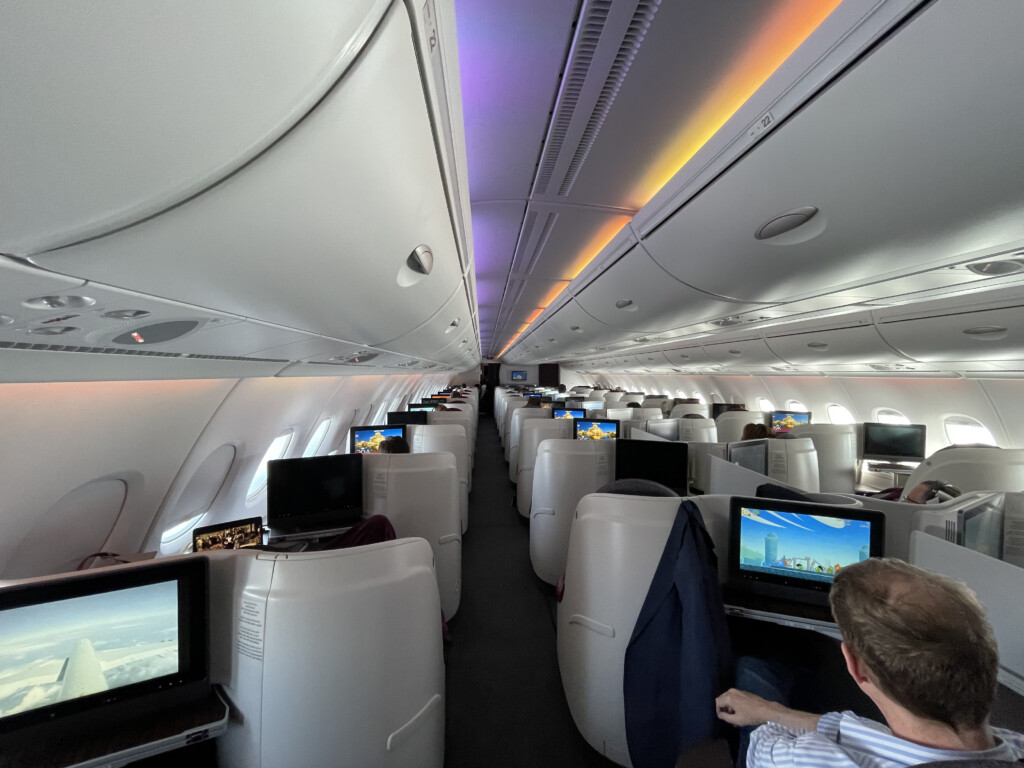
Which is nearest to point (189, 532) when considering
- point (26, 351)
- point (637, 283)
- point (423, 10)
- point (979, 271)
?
point (26, 351)

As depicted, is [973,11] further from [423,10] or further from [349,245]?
[349,245]

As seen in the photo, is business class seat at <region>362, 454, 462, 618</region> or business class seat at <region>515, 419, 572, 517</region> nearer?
business class seat at <region>362, 454, 462, 618</region>

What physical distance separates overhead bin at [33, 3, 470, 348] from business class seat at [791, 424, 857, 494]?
263 inches

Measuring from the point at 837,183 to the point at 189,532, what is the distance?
6377mm

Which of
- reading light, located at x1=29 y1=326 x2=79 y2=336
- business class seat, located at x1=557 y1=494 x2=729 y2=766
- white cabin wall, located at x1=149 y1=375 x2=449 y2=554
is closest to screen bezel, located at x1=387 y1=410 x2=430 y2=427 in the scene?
white cabin wall, located at x1=149 y1=375 x2=449 y2=554

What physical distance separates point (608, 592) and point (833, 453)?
18.8 feet

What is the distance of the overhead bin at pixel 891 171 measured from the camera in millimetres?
920

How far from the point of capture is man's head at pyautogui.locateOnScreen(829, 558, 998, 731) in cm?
105

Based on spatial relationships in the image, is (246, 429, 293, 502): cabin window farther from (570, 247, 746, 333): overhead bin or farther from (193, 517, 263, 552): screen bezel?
(570, 247, 746, 333): overhead bin

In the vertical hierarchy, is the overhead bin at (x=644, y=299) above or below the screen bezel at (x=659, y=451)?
above

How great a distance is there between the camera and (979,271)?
219 cm

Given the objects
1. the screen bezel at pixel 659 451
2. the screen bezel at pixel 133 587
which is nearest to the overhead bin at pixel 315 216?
the screen bezel at pixel 133 587

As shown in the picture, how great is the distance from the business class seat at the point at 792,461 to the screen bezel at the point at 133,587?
5242mm

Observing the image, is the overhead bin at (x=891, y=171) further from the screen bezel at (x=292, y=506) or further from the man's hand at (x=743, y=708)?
the screen bezel at (x=292, y=506)
